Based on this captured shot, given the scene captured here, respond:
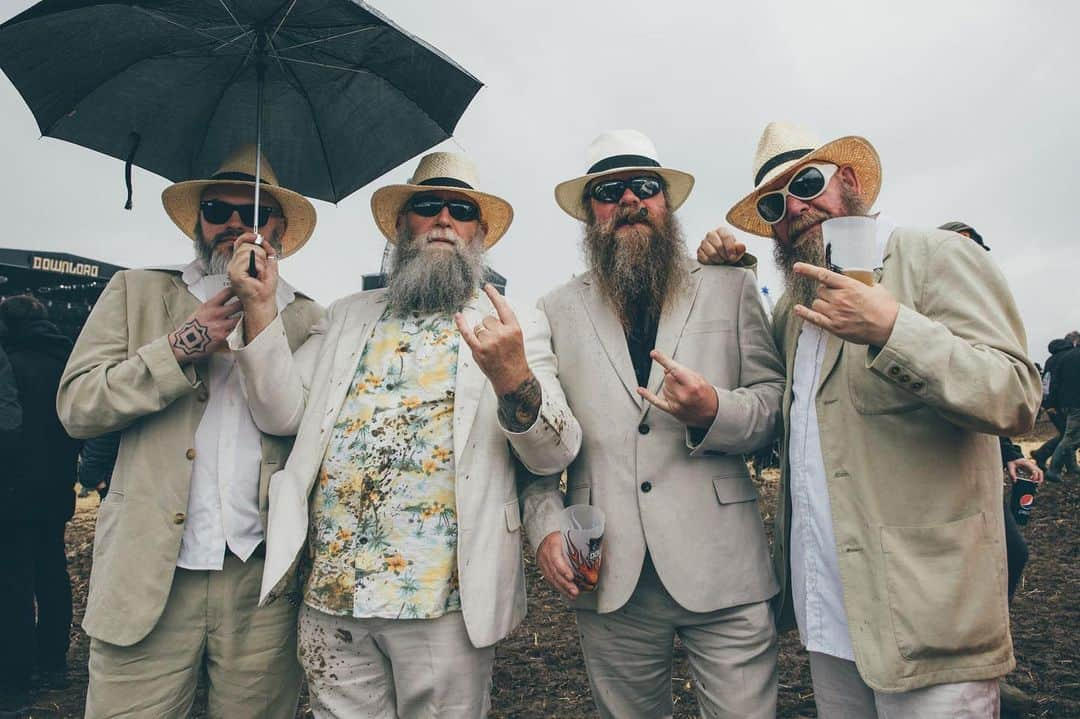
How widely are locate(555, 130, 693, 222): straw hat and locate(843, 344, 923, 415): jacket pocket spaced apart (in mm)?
1104

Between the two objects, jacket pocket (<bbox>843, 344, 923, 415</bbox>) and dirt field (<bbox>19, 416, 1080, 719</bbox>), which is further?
dirt field (<bbox>19, 416, 1080, 719</bbox>)

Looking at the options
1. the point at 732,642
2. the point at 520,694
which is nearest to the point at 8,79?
the point at 732,642

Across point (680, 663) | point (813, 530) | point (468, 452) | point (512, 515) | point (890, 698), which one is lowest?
point (680, 663)

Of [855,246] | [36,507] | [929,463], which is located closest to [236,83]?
[855,246]

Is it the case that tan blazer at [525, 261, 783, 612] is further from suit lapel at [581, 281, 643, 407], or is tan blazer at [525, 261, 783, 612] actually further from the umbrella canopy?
the umbrella canopy

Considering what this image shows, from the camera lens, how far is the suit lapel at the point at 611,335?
2.70 m

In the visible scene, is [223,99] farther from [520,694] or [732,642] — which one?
[520,694]

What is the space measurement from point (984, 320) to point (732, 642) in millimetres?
1318

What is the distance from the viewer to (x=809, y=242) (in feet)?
8.23

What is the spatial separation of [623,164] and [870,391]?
1334mm

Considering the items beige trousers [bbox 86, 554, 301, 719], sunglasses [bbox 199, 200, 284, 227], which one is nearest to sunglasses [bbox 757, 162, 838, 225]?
sunglasses [bbox 199, 200, 284, 227]

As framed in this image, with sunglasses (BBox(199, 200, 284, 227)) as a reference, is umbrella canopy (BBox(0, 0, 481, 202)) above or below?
above

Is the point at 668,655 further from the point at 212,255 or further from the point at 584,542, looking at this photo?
the point at 212,255

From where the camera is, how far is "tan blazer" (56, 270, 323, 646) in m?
2.39
